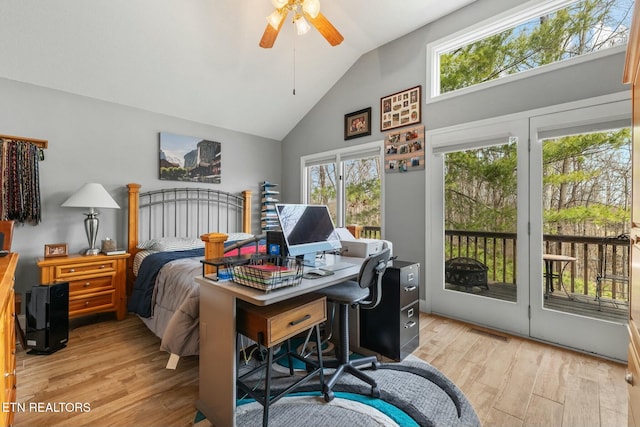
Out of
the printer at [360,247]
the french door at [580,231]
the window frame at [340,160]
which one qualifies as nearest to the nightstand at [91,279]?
the printer at [360,247]

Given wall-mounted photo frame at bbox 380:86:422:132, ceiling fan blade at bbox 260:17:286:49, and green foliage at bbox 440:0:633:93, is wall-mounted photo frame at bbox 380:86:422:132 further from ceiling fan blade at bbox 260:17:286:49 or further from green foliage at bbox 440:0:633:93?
ceiling fan blade at bbox 260:17:286:49

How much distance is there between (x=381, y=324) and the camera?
2.24 meters

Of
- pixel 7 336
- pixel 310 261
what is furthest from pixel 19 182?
pixel 310 261

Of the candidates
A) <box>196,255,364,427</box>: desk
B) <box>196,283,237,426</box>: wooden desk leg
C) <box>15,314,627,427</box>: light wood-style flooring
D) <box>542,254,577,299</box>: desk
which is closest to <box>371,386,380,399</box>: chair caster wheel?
<box>15,314,627,427</box>: light wood-style flooring

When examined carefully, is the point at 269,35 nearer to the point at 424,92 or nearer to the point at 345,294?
the point at 424,92

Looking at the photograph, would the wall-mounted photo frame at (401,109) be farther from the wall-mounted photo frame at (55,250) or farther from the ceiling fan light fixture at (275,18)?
the wall-mounted photo frame at (55,250)

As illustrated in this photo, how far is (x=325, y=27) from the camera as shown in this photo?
227 cm

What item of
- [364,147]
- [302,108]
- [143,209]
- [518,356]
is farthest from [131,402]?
[302,108]

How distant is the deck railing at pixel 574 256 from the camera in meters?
2.22

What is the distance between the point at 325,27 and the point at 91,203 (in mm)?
2728

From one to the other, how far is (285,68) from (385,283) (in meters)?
2.99

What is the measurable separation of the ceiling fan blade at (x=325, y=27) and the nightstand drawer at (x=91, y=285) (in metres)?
3.07

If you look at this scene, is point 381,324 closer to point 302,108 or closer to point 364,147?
point 364,147

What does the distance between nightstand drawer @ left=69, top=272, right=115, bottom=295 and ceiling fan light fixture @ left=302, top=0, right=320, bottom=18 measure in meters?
3.06
